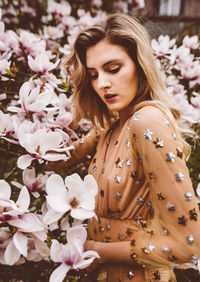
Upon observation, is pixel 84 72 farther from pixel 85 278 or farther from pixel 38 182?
pixel 85 278

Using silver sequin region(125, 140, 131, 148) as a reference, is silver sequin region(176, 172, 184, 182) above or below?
above

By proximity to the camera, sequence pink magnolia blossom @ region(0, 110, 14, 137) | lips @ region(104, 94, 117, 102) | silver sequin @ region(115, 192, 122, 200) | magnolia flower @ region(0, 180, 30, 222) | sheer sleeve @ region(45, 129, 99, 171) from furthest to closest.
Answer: sheer sleeve @ region(45, 129, 99, 171) → lips @ region(104, 94, 117, 102) → silver sequin @ region(115, 192, 122, 200) → pink magnolia blossom @ region(0, 110, 14, 137) → magnolia flower @ region(0, 180, 30, 222)

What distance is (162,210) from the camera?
3.21 ft

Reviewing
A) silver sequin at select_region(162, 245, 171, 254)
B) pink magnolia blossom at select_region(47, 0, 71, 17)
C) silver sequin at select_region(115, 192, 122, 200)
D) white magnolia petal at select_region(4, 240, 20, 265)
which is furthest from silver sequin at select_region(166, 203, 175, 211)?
pink magnolia blossom at select_region(47, 0, 71, 17)

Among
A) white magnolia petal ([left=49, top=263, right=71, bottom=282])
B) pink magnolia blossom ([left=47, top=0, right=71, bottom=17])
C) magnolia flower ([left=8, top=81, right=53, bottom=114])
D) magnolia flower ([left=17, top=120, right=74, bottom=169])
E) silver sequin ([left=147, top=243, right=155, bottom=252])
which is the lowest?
silver sequin ([left=147, top=243, right=155, bottom=252])

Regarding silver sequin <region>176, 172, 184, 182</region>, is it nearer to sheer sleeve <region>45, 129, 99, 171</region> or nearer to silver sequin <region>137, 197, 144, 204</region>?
silver sequin <region>137, 197, 144, 204</region>

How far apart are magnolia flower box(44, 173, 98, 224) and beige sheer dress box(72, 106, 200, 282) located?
0.79 feet

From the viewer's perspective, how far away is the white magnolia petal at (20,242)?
0.80m

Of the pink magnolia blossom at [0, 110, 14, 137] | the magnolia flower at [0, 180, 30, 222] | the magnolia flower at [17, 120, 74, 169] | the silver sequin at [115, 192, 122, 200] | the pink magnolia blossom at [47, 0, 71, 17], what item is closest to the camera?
the magnolia flower at [0, 180, 30, 222]

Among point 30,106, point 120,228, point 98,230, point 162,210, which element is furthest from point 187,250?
point 30,106

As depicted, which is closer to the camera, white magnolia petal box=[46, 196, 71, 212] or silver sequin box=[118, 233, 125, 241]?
white magnolia petal box=[46, 196, 71, 212]

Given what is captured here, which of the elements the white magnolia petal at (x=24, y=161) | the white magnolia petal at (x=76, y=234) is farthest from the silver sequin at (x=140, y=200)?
the white magnolia petal at (x=24, y=161)

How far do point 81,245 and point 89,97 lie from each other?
893 mm

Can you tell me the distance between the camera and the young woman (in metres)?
0.96
